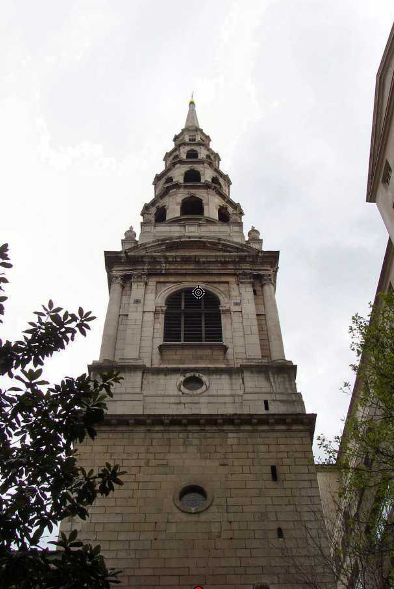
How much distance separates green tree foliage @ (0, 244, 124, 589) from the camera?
31.3ft

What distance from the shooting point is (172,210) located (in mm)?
37812

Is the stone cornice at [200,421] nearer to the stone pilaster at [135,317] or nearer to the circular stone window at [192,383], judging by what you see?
the circular stone window at [192,383]

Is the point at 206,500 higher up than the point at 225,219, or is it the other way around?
the point at 225,219

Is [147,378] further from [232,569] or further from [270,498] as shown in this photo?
[232,569]

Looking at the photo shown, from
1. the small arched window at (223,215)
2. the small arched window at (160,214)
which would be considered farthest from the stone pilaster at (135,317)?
the small arched window at (223,215)

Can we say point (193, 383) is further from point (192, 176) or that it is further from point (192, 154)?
point (192, 154)

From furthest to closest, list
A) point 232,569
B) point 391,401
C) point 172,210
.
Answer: point 172,210 → point 232,569 → point 391,401

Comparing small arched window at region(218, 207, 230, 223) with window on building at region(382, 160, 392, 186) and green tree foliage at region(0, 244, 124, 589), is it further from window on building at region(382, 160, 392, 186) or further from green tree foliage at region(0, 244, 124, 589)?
A: green tree foliage at region(0, 244, 124, 589)

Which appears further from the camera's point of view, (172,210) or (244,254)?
(172,210)

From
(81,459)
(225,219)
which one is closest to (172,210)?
(225,219)

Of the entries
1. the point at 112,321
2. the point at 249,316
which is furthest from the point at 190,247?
the point at 112,321

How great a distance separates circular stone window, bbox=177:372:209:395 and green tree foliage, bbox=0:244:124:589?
11356 mm

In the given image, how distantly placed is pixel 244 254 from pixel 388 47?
37.5 ft

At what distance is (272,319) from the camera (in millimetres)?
26906
